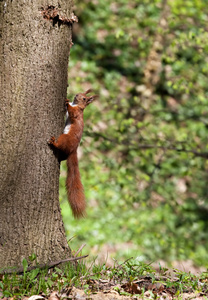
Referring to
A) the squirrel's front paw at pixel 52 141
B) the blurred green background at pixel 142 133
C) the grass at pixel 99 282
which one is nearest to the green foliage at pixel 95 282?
the grass at pixel 99 282

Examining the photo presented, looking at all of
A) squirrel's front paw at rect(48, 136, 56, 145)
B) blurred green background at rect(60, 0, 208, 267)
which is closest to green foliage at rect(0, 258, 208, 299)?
squirrel's front paw at rect(48, 136, 56, 145)

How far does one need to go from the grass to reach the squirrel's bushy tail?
0.39 meters

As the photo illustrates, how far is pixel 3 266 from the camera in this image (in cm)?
A: 258

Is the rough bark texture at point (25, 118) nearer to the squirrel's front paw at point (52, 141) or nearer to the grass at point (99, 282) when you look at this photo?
the squirrel's front paw at point (52, 141)

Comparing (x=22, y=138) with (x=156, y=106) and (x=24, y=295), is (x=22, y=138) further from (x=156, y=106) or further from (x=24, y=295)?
(x=156, y=106)

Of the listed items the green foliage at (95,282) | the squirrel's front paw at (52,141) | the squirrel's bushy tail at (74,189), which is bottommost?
the green foliage at (95,282)

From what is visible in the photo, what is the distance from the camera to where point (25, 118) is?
8.52ft

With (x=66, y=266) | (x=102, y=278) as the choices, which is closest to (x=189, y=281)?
(x=102, y=278)

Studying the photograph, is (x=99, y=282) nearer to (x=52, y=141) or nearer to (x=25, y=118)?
(x=52, y=141)

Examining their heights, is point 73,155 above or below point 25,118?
below

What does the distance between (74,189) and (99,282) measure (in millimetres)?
691

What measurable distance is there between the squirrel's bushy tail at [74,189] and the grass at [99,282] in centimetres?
39

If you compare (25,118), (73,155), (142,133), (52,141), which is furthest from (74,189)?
(142,133)

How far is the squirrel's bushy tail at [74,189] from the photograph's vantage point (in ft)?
9.40
